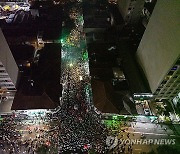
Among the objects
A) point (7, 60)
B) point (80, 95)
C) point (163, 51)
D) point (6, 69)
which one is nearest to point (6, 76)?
point (6, 69)

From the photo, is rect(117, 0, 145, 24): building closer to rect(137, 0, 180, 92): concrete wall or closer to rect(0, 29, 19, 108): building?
rect(137, 0, 180, 92): concrete wall

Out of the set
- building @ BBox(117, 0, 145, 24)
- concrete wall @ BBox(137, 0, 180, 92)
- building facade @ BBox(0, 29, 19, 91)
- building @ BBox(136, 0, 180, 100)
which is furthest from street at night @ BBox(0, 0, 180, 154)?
concrete wall @ BBox(137, 0, 180, 92)

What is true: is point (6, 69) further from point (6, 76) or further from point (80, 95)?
point (80, 95)

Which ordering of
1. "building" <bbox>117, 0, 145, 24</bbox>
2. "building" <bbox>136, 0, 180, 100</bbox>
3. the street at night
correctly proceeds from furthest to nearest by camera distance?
"building" <bbox>117, 0, 145, 24</bbox> → the street at night → "building" <bbox>136, 0, 180, 100</bbox>

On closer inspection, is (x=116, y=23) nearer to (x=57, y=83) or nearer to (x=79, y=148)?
(x=57, y=83)

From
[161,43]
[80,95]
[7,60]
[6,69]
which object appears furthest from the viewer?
[80,95]

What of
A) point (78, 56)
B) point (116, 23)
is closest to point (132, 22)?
point (116, 23)

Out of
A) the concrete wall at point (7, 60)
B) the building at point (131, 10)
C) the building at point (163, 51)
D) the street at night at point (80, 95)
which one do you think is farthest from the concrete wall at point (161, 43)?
the concrete wall at point (7, 60)
